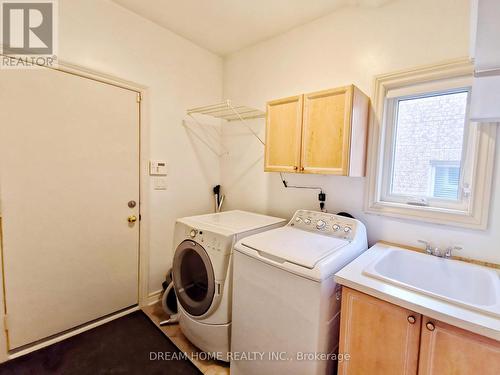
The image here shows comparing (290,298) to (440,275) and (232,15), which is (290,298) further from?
(232,15)

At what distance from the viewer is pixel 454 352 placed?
93 centimetres

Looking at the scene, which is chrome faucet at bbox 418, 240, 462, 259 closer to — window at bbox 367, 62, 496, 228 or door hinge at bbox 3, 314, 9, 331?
window at bbox 367, 62, 496, 228

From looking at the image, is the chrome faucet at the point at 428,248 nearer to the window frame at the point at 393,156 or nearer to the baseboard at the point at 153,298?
the window frame at the point at 393,156

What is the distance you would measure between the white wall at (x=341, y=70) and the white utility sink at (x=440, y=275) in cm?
15

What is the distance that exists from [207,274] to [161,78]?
1848 mm

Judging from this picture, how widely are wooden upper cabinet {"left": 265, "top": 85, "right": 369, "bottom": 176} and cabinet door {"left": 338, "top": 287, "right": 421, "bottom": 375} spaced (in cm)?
78

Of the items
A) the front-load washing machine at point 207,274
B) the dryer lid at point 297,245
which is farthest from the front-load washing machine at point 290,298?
the front-load washing machine at point 207,274

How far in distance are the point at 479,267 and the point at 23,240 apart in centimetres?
286

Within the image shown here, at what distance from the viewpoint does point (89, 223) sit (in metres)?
1.92

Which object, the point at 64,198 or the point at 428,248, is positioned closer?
the point at 428,248

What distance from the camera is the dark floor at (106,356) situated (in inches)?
62.8

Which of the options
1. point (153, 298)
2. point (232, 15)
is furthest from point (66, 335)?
point (232, 15)

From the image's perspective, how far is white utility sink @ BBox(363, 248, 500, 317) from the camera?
1.20m

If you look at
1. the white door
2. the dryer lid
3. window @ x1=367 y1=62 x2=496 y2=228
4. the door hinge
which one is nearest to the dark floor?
the white door
